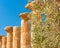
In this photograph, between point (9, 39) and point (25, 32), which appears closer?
point (25, 32)

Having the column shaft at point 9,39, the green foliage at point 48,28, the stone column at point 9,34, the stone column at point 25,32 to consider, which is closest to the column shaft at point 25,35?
the stone column at point 25,32

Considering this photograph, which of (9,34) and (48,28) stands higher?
(9,34)

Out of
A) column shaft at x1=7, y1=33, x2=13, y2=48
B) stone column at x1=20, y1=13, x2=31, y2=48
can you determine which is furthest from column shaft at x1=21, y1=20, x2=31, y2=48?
column shaft at x1=7, y1=33, x2=13, y2=48

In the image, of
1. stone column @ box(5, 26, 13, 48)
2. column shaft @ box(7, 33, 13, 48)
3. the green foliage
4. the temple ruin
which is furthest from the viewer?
column shaft @ box(7, 33, 13, 48)

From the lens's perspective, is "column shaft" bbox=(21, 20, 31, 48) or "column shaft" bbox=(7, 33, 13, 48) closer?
"column shaft" bbox=(21, 20, 31, 48)

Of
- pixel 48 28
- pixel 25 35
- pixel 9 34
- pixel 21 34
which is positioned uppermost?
pixel 9 34

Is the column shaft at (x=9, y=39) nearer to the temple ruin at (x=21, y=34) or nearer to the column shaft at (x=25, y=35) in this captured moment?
the temple ruin at (x=21, y=34)

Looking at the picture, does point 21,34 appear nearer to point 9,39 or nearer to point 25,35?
point 25,35

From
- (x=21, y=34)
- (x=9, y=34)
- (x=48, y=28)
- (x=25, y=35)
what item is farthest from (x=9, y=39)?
(x=48, y=28)

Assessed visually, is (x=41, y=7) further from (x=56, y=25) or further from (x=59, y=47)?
(x=59, y=47)

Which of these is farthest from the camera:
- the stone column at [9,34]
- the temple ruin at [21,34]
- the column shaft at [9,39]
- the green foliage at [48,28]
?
the column shaft at [9,39]

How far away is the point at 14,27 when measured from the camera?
103ft

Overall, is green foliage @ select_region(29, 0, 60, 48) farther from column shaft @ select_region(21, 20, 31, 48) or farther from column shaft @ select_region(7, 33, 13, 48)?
column shaft @ select_region(7, 33, 13, 48)

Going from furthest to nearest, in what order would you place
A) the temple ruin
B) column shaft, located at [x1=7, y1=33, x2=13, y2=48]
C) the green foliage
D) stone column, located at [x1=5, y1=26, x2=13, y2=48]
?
column shaft, located at [x1=7, y1=33, x2=13, y2=48]
stone column, located at [x1=5, y1=26, x2=13, y2=48]
the temple ruin
the green foliage
